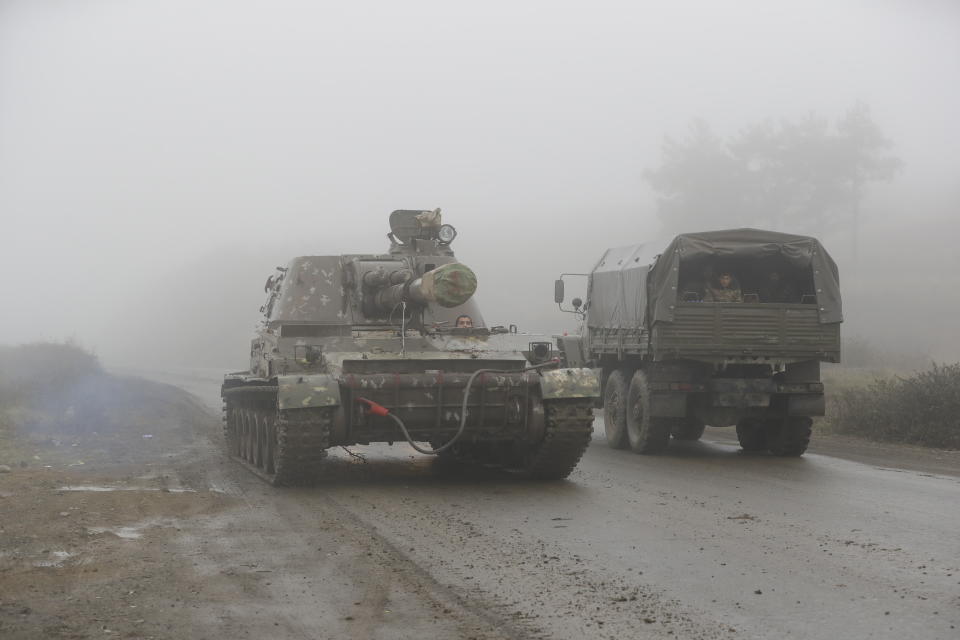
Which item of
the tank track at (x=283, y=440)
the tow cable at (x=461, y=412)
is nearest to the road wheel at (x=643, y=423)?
the tow cable at (x=461, y=412)

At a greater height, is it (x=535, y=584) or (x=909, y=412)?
(x=909, y=412)

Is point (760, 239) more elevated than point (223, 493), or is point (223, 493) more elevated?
point (760, 239)

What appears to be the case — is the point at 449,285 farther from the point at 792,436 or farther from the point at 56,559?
the point at 792,436

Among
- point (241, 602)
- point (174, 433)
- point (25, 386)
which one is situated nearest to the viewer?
point (241, 602)

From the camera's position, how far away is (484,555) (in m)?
7.73

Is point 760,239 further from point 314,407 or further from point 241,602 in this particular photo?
point 241,602

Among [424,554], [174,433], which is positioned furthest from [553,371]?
[174,433]

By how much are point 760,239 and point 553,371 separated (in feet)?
16.2

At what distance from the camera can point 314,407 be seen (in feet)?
36.5

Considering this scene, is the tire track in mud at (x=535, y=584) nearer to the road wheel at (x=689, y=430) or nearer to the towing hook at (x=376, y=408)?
the towing hook at (x=376, y=408)

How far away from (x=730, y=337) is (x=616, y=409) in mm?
2577

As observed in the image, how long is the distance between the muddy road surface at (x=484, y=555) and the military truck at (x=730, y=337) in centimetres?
201

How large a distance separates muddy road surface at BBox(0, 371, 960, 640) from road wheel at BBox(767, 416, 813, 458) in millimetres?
1923

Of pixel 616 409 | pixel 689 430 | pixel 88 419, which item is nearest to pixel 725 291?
pixel 616 409
